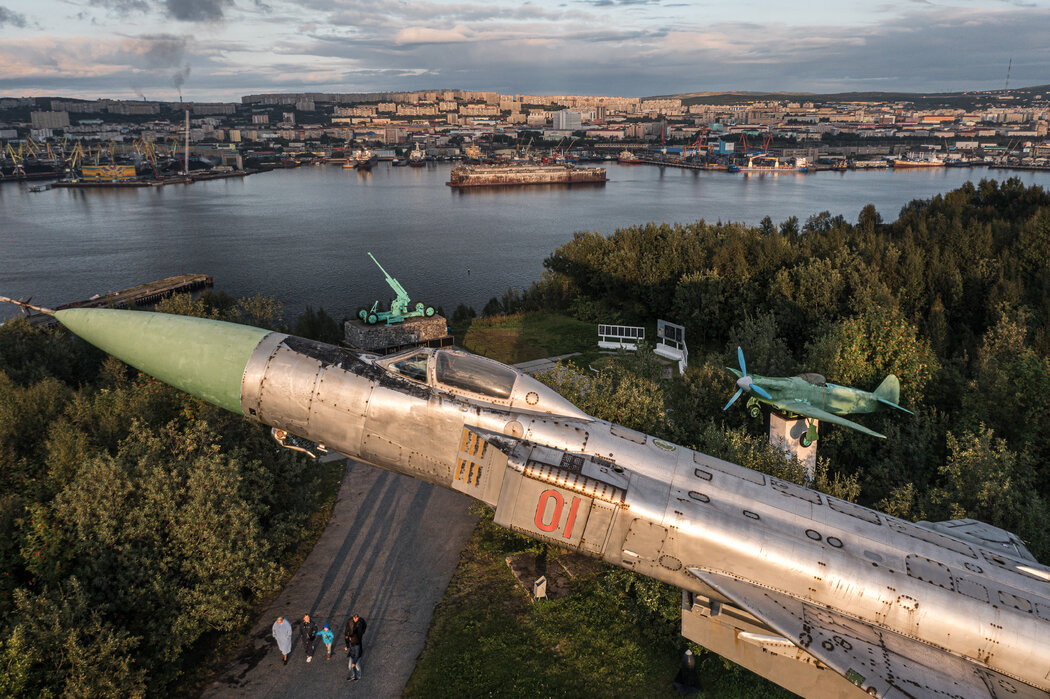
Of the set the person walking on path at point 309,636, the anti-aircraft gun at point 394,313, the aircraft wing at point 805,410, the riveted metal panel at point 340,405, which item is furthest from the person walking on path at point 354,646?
the anti-aircraft gun at point 394,313

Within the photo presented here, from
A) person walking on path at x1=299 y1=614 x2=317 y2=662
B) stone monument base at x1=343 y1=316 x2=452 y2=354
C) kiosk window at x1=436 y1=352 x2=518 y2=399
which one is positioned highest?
kiosk window at x1=436 y1=352 x2=518 y2=399

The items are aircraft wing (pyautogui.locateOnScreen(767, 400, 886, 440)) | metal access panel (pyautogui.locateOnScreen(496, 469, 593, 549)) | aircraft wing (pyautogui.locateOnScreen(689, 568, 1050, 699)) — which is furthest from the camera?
aircraft wing (pyautogui.locateOnScreen(767, 400, 886, 440))

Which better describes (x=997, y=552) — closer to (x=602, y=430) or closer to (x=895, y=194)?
(x=602, y=430)

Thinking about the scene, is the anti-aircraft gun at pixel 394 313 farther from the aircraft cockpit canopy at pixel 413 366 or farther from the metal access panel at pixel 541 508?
the metal access panel at pixel 541 508

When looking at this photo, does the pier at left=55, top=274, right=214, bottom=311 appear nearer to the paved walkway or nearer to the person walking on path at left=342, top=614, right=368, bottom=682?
the paved walkway

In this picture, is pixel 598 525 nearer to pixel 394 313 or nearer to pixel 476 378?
pixel 476 378

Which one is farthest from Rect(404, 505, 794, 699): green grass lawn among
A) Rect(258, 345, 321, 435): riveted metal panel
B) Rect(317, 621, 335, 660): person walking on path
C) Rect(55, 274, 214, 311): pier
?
Rect(55, 274, 214, 311): pier

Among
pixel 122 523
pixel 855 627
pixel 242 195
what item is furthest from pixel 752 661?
pixel 242 195
